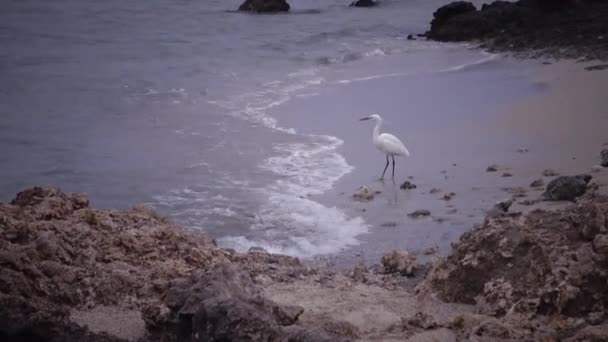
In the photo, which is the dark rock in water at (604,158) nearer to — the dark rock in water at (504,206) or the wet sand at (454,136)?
the wet sand at (454,136)

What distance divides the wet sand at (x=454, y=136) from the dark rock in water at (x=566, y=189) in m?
0.12

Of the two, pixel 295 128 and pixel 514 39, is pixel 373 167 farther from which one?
pixel 514 39

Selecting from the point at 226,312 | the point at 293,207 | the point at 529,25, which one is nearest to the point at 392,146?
the point at 293,207

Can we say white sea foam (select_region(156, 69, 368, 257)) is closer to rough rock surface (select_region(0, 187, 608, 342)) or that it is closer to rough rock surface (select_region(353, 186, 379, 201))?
rough rock surface (select_region(353, 186, 379, 201))

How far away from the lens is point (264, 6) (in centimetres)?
2638

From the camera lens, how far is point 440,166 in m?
9.17

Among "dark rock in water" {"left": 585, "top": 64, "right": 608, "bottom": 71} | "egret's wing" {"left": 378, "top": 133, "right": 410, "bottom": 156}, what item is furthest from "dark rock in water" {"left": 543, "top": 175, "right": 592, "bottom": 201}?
"dark rock in water" {"left": 585, "top": 64, "right": 608, "bottom": 71}

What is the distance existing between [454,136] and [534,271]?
5.94 meters

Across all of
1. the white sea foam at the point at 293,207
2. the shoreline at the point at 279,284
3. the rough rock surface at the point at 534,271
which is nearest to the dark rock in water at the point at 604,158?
the shoreline at the point at 279,284

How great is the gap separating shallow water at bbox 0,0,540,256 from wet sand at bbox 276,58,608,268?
9cm

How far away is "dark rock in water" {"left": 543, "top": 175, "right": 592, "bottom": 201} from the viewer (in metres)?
7.14

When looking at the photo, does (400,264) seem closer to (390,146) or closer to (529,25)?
(390,146)

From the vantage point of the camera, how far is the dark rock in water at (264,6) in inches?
1037

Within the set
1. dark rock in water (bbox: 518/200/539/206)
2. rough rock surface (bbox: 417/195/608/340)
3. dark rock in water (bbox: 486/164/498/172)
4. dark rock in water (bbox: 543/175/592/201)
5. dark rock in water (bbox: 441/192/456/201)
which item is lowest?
dark rock in water (bbox: 441/192/456/201)
